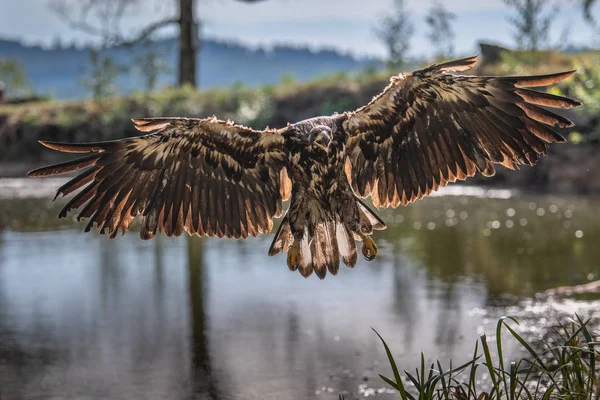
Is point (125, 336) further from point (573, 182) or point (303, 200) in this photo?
point (573, 182)

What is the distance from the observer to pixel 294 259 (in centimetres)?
489

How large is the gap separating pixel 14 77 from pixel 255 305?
21.0 meters

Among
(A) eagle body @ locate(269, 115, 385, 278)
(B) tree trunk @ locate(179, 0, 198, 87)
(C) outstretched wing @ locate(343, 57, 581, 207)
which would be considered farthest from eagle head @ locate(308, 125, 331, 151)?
(B) tree trunk @ locate(179, 0, 198, 87)

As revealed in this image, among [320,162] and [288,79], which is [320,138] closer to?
[320,162]

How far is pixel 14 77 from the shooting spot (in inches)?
1074

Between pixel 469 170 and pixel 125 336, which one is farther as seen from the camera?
pixel 125 336

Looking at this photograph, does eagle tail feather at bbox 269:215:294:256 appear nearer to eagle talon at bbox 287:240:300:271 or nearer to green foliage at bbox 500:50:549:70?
eagle talon at bbox 287:240:300:271

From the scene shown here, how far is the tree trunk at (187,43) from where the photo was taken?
23.3 metres

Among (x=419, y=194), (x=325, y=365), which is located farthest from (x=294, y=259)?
(x=325, y=365)

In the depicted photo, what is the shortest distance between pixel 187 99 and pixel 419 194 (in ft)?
53.1

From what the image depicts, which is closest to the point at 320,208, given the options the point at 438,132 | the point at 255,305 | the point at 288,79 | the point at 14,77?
the point at 438,132

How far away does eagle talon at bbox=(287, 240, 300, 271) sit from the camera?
4.88 metres

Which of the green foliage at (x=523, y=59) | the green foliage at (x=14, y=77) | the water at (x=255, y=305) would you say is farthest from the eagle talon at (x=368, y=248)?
the green foliage at (x=14, y=77)

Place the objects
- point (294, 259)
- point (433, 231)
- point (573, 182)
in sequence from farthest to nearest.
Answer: point (573, 182), point (433, 231), point (294, 259)
